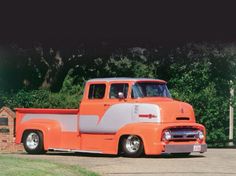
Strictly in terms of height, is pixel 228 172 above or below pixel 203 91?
below

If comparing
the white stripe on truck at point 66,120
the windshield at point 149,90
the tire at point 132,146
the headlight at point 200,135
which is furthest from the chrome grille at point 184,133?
the white stripe on truck at point 66,120

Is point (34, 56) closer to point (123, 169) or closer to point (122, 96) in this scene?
point (122, 96)

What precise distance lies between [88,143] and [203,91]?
16.6 metres

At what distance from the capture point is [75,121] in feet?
71.2

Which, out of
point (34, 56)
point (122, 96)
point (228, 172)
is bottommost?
point (228, 172)

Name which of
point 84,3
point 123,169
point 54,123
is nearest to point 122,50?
point 84,3

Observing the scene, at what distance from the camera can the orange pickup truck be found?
20.0 meters

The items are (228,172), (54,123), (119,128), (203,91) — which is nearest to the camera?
(228,172)

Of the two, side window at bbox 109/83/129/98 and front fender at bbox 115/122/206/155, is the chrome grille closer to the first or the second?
front fender at bbox 115/122/206/155

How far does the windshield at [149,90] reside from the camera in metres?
20.6

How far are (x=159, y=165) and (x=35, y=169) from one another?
11.9ft

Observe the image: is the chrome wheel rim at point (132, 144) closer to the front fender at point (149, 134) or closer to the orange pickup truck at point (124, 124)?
the orange pickup truck at point (124, 124)

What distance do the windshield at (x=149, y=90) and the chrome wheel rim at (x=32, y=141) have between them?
3.53 metres

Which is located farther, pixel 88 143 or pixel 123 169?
pixel 88 143
